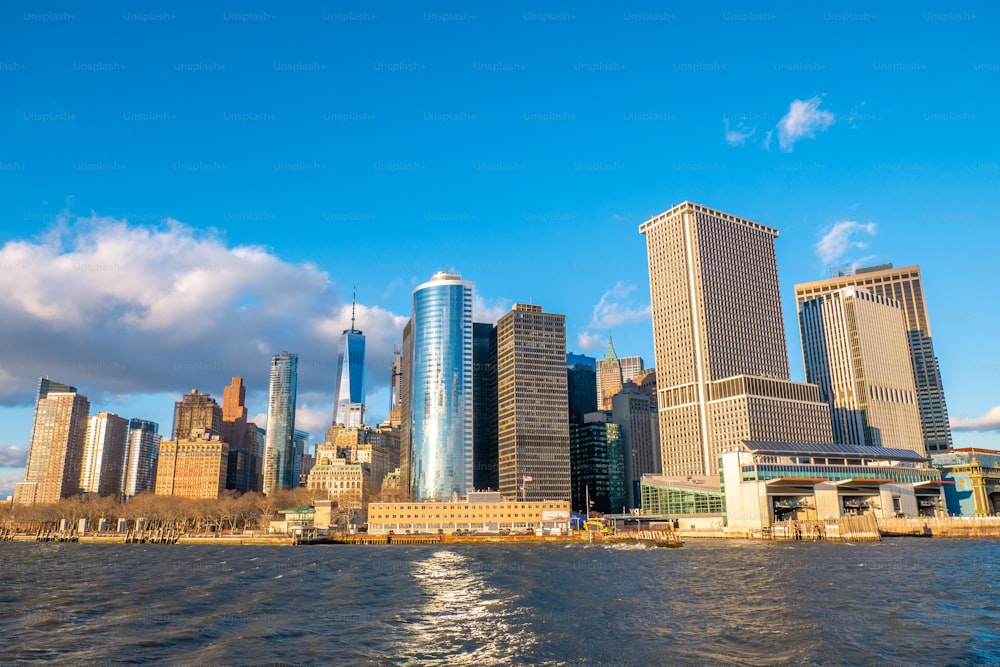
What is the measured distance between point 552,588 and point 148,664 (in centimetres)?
4598

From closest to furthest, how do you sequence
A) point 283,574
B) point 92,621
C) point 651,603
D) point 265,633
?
point 265,633 < point 92,621 < point 651,603 < point 283,574

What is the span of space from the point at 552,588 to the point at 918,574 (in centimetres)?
4410

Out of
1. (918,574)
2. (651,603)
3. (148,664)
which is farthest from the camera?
(918,574)

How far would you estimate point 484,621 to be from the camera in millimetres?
57906

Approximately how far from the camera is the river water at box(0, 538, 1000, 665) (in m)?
44.3

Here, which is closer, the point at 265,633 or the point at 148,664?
the point at 148,664

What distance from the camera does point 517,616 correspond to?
60.1 m

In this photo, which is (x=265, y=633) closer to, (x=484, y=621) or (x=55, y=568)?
(x=484, y=621)

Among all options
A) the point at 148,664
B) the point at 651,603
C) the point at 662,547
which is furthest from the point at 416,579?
the point at 662,547

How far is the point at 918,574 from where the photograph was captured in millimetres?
87438

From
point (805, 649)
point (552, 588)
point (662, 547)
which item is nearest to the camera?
point (805, 649)

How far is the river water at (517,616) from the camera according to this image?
44312 millimetres

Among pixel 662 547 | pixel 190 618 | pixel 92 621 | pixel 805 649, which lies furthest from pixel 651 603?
pixel 662 547

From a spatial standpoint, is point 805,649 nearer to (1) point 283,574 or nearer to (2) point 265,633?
(2) point 265,633
